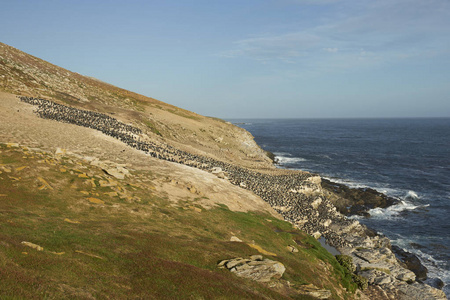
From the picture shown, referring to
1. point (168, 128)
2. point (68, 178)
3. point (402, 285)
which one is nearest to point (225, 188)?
point (68, 178)

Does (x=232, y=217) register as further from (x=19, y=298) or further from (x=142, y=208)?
(x=19, y=298)

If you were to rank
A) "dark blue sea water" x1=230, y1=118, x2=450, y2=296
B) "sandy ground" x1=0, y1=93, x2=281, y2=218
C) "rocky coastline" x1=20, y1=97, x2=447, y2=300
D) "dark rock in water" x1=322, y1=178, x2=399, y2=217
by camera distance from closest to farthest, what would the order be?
→ "rocky coastline" x1=20, y1=97, x2=447, y2=300, "sandy ground" x1=0, y1=93, x2=281, y2=218, "dark blue sea water" x1=230, y1=118, x2=450, y2=296, "dark rock in water" x1=322, y1=178, x2=399, y2=217

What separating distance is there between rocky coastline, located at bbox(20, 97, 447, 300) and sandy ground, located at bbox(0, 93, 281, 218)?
160 inches

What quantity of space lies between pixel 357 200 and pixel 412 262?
24599 mm

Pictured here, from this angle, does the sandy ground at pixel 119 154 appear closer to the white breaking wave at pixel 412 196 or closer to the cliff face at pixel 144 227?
the cliff face at pixel 144 227

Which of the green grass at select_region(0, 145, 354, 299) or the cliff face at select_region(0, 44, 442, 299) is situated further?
the cliff face at select_region(0, 44, 442, 299)

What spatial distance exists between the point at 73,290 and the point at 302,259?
807 inches

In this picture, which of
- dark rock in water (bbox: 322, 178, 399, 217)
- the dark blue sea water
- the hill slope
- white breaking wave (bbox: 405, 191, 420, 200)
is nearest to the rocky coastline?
dark rock in water (bbox: 322, 178, 399, 217)

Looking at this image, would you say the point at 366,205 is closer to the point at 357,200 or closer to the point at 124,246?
the point at 357,200

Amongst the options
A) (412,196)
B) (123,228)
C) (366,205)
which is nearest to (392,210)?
(366,205)

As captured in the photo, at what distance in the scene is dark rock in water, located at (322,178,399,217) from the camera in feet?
186

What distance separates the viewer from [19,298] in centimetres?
913

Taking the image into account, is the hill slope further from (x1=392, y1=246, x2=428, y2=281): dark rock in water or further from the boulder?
(x1=392, y1=246, x2=428, y2=281): dark rock in water

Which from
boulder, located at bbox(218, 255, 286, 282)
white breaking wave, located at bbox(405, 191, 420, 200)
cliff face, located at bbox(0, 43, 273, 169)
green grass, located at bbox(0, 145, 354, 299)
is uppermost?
cliff face, located at bbox(0, 43, 273, 169)
